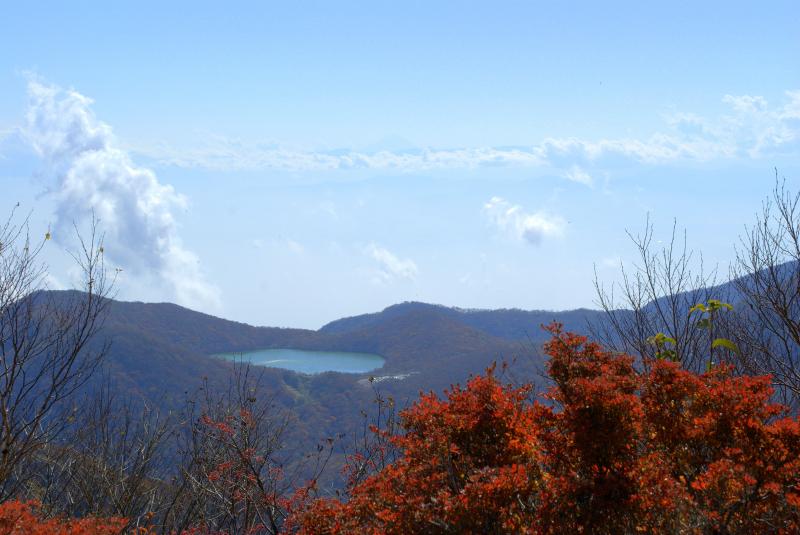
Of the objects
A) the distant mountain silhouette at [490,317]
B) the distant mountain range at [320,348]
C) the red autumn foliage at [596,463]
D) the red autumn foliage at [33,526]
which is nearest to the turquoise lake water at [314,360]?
the distant mountain range at [320,348]

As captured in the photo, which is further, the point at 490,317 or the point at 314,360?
the point at 490,317

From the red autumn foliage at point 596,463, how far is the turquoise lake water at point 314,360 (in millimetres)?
125077

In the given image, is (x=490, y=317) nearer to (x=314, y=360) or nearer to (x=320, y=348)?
(x=320, y=348)

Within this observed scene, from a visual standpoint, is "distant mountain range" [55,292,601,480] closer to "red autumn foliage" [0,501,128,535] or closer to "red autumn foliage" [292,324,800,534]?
"red autumn foliage" [292,324,800,534]

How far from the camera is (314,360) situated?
14988 cm

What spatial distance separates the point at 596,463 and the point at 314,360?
482 ft

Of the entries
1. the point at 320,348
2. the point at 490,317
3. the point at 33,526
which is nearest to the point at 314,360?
the point at 320,348

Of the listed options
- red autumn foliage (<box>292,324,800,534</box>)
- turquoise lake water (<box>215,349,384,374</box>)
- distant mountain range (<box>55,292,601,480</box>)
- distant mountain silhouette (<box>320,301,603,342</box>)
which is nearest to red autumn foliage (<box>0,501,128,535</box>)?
red autumn foliage (<box>292,324,800,534</box>)

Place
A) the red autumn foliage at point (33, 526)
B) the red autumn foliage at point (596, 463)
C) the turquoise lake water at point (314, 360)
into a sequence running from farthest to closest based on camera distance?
1. the turquoise lake water at point (314, 360)
2. the red autumn foliage at point (33, 526)
3. the red autumn foliage at point (596, 463)

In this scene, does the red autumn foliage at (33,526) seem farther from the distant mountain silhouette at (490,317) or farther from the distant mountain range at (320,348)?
the distant mountain silhouette at (490,317)

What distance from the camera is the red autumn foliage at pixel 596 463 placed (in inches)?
213

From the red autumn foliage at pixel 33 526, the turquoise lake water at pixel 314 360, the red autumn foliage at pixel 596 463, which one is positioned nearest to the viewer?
the red autumn foliage at pixel 596 463

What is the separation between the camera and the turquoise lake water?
138 meters

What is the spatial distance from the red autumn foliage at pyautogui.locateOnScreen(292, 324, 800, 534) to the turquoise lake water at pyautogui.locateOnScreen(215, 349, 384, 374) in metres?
125
